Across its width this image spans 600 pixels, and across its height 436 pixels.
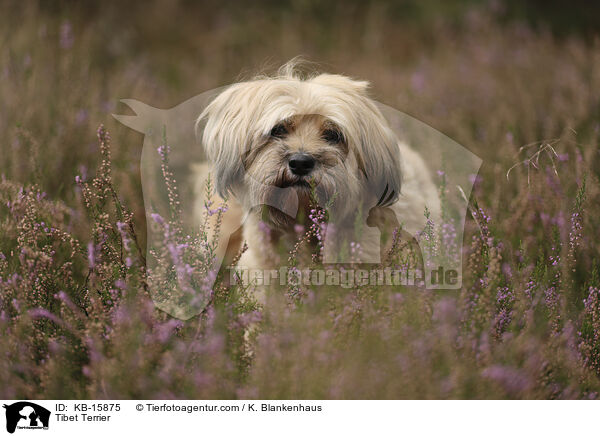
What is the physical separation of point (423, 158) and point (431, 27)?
3.52 meters

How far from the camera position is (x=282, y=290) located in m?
2.45

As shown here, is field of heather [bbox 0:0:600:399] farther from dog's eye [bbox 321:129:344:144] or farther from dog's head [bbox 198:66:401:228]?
dog's eye [bbox 321:129:344:144]


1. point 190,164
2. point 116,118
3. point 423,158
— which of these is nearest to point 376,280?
point 423,158

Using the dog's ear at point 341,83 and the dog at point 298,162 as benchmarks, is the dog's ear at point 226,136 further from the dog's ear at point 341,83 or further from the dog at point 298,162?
the dog's ear at point 341,83

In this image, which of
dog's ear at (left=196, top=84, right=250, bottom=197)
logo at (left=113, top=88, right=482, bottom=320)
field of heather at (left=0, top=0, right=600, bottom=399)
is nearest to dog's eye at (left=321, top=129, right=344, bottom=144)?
logo at (left=113, top=88, right=482, bottom=320)

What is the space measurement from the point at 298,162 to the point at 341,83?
584 millimetres

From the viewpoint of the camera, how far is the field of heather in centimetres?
199

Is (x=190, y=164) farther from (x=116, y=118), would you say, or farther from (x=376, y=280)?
(x=376, y=280)

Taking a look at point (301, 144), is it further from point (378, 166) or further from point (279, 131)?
→ point (378, 166)
